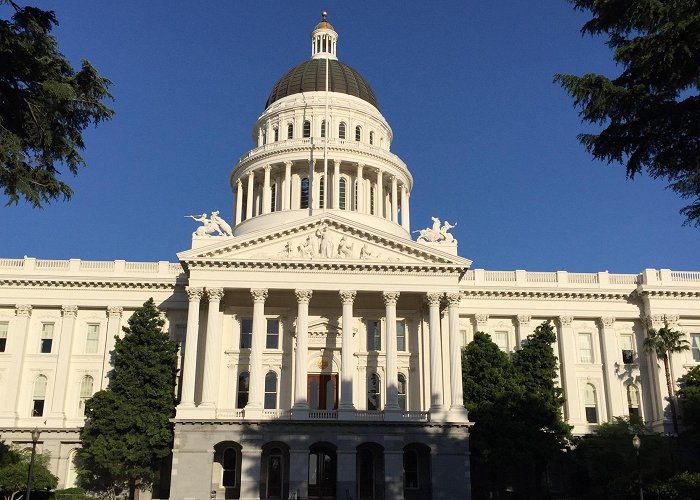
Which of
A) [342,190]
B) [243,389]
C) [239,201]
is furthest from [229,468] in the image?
[342,190]

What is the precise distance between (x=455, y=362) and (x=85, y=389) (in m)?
24.9

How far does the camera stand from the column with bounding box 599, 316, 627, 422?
54.1 metres

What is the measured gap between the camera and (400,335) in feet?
171

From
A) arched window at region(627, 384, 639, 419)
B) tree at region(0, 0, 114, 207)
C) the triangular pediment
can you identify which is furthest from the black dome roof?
tree at region(0, 0, 114, 207)

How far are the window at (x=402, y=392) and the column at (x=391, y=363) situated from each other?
4.67ft

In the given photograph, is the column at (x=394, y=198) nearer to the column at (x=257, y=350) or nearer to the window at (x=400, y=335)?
the window at (x=400, y=335)

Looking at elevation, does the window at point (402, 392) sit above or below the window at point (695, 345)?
below

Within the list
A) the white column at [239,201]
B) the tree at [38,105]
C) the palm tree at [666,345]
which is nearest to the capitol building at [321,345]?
the palm tree at [666,345]

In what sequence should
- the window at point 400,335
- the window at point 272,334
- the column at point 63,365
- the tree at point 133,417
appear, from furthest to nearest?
the window at point 400,335 < the window at point 272,334 < the column at point 63,365 < the tree at point 133,417

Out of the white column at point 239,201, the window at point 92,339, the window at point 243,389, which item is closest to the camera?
the window at point 243,389

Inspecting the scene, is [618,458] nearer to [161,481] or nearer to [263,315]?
[263,315]

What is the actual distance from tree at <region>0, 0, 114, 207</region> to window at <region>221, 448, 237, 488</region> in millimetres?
26294

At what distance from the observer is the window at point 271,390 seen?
1961 inches

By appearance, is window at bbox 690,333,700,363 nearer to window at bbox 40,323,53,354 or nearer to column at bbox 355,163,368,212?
column at bbox 355,163,368,212
